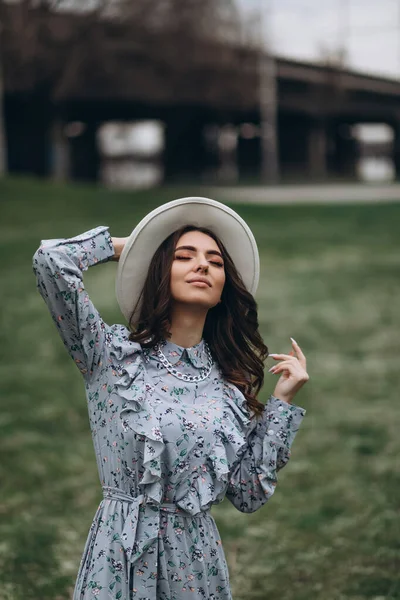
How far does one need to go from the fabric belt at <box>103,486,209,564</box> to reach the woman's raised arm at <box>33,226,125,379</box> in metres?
0.39

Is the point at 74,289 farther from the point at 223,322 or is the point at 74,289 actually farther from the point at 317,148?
the point at 317,148

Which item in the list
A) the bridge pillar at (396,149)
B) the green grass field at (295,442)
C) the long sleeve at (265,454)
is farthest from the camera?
the bridge pillar at (396,149)

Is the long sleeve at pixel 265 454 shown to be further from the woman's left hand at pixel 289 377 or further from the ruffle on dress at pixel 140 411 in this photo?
the ruffle on dress at pixel 140 411

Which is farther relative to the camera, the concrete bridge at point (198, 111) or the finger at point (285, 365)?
the concrete bridge at point (198, 111)

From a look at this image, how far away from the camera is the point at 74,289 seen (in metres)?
2.88

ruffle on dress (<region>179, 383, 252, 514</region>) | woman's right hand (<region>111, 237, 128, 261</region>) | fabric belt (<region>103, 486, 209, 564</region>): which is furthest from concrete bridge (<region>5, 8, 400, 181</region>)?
fabric belt (<region>103, 486, 209, 564</region>)

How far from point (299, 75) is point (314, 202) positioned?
13.5 m

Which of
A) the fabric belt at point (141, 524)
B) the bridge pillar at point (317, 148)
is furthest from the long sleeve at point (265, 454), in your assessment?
Answer: the bridge pillar at point (317, 148)

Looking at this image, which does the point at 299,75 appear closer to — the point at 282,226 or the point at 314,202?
the point at 314,202

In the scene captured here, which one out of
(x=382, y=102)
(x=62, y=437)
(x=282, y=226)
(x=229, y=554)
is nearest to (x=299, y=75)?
(x=382, y=102)

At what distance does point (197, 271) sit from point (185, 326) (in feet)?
0.53

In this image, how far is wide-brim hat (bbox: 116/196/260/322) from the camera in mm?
3000

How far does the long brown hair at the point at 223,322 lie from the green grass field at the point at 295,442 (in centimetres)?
251

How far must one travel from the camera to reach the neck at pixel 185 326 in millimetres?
3006
